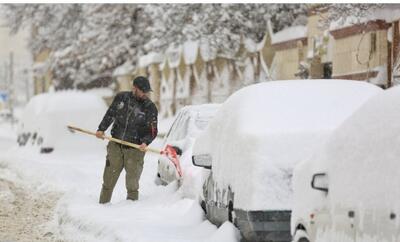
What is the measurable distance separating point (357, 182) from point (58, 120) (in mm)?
12674

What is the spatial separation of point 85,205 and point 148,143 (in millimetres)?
949

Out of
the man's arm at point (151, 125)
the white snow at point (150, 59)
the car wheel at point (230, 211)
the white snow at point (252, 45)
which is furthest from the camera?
the white snow at point (150, 59)

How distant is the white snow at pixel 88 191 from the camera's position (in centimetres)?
793

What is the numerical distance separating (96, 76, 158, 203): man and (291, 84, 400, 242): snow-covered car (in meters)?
5.03

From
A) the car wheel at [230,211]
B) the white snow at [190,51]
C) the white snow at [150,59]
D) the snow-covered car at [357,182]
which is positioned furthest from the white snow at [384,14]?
the white snow at [150,59]

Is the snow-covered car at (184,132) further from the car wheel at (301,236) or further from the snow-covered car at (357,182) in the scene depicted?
the snow-covered car at (357,182)

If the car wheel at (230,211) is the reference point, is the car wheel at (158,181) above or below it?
below

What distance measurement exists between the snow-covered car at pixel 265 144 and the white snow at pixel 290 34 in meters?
8.88

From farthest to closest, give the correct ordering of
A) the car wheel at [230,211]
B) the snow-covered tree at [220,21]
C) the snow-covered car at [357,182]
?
1. the snow-covered tree at [220,21]
2. the car wheel at [230,211]
3. the snow-covered car at [357,182]

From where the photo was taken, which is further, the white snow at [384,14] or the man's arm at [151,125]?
the white snow at [384,14]

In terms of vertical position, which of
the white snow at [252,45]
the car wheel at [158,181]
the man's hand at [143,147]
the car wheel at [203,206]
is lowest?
the car wheel at [158,181]

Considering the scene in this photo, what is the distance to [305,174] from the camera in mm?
5414

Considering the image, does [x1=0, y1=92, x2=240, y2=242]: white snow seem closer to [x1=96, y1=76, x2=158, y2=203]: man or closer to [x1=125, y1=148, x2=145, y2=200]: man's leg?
[x1=125, y1=148, x2=145, y2=200]: man's leg

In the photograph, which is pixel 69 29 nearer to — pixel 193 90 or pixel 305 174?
pixel 193 90
